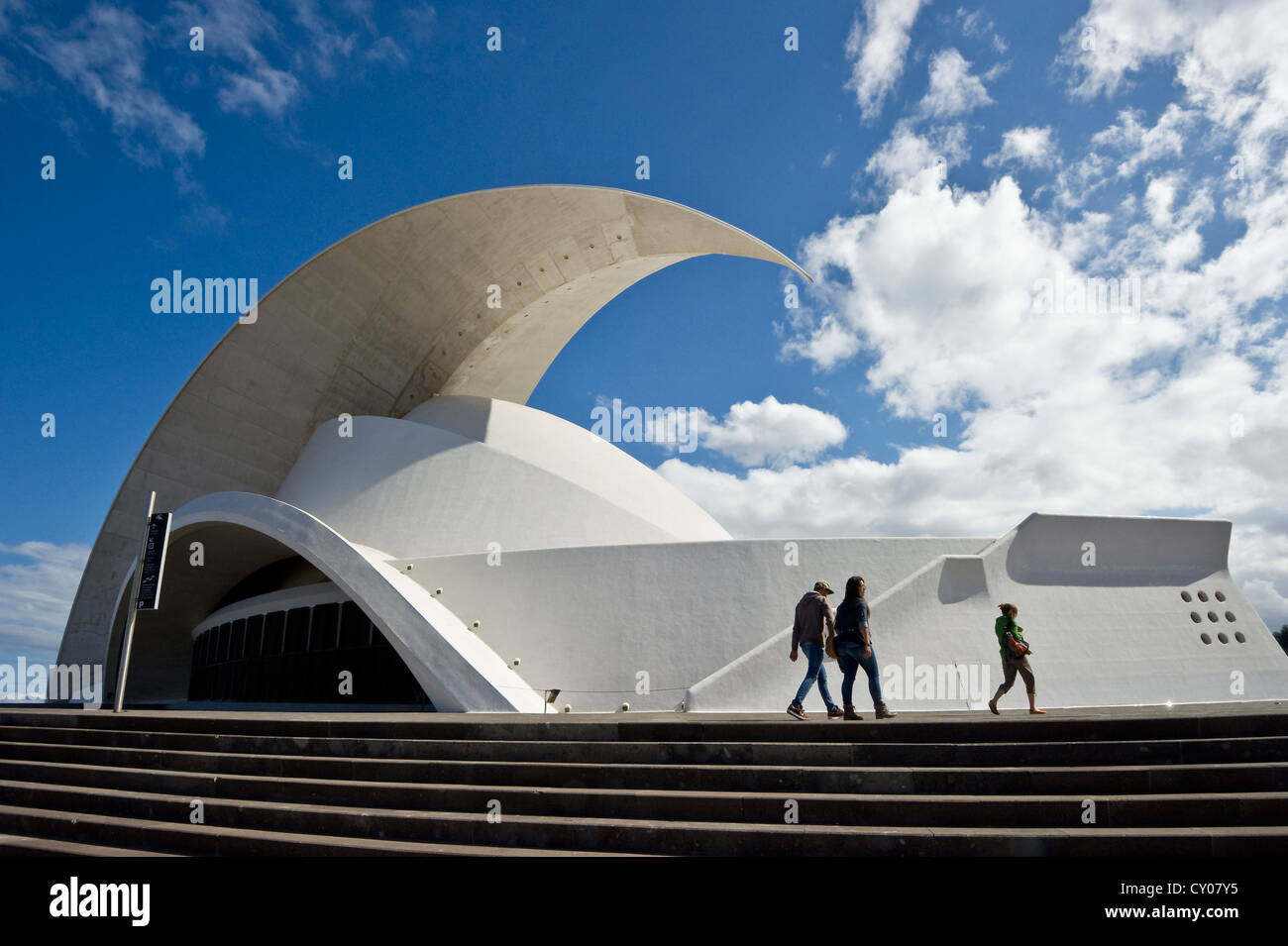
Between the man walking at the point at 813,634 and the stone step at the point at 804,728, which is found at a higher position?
the man walking at the point at 813,634

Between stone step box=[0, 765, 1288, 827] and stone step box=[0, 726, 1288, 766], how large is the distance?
42 centimetres

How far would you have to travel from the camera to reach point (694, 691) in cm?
892

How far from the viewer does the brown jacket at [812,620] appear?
22.0 feet

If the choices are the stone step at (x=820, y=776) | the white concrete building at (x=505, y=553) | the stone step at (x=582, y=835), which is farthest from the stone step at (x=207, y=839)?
the white concrete building at (x=505, y=553)

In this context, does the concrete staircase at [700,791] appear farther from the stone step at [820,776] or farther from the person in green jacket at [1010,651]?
the person in green jacket at [1010,651]

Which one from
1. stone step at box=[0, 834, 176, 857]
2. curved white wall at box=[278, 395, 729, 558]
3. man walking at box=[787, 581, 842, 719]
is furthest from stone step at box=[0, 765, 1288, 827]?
curved white wall at box=[278, 395, 729, 558]

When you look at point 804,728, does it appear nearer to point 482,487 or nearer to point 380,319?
point 482,487

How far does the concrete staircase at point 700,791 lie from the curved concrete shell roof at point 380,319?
1094 centimetres

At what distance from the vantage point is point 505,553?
36.9 feet

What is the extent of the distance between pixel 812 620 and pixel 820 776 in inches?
79.9
